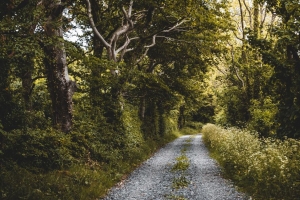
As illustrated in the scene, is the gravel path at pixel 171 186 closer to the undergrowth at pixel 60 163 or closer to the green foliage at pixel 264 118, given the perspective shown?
the undergrowth at pixel 60 163

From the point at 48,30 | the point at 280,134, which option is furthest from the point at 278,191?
the point at 48,30

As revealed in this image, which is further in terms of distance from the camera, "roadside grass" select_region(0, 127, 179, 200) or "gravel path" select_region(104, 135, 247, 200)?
"gravel path" select_region(104, 135, 247, 200)

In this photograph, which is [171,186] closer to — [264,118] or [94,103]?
[94,103]

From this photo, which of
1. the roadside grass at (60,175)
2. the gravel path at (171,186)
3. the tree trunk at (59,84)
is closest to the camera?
the roadside grass at (60,175)

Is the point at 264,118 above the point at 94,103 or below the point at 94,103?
below

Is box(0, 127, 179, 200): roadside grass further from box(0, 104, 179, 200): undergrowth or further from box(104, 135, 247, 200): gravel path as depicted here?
box(104, 135, 247, 200): gravel path

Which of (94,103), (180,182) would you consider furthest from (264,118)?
(94,103)

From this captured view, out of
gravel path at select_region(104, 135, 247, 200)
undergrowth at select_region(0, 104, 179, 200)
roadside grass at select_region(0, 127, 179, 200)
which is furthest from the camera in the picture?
gravel path at select_region(104, 135, 247, 200)

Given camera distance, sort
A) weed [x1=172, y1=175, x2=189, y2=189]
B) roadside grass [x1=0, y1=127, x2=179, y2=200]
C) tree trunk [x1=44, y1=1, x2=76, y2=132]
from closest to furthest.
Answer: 1. roadside grass [x1=0, y1=127, x2=179, y2=200]
2. weed [x1=172, y1=175, x2=189, y2=189]
3. tree trunk [x1=44, y1=1, x2=76, y2=132]

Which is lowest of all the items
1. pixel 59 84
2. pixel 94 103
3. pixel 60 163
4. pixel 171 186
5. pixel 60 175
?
pixel 171 186

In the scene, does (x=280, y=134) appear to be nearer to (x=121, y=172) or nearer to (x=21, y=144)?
(x=121, y=172)

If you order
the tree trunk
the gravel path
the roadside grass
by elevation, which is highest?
the tree trunk

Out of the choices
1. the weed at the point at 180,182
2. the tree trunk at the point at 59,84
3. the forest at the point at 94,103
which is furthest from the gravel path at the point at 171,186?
the tree trunk at the point at 59,84

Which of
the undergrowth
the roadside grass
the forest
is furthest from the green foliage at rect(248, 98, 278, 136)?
the roadside grass
